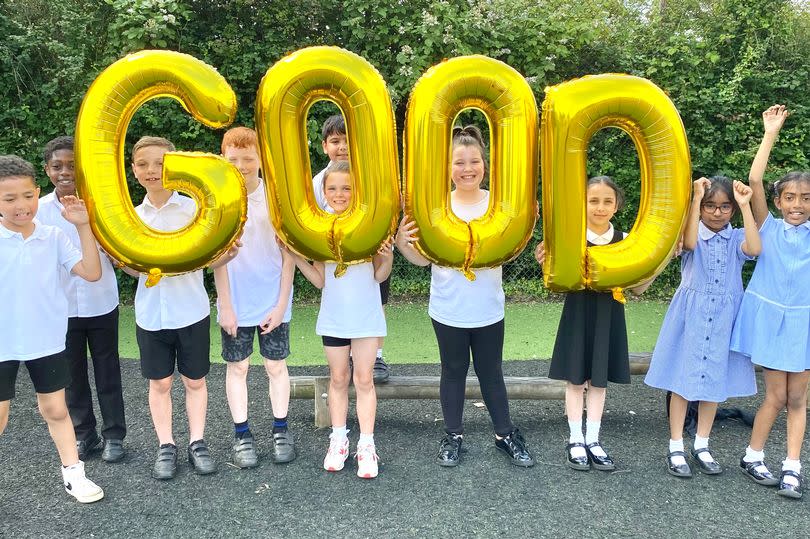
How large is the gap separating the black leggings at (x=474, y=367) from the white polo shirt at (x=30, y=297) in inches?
78.4

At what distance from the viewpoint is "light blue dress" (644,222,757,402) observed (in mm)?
3250

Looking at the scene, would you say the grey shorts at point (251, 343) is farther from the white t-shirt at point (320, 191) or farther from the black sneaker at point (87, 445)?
the black sneaker at point (87, 445)

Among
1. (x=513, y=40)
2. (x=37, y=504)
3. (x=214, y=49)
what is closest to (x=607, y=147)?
(x=513, y=40)

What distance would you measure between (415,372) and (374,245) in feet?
9.14

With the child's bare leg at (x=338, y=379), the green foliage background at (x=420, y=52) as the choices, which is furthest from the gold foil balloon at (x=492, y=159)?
the green foliage background at (x=420, y=52)

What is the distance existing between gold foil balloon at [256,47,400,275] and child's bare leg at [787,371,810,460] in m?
2.33

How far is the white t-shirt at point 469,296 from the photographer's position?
3232 mm

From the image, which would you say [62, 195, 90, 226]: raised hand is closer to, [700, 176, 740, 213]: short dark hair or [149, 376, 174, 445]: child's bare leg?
[149, 376, 174, 445]: child's bare leg

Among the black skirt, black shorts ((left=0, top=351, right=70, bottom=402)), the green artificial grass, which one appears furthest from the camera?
the green artificial grass

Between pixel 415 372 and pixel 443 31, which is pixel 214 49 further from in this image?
pixel 415 372

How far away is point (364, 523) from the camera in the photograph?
2.86 meters

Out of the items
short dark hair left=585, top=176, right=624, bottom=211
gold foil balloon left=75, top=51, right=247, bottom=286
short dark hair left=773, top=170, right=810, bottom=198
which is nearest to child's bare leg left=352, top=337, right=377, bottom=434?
gold foil balloon left=75, top=51, right=247, bottom=286

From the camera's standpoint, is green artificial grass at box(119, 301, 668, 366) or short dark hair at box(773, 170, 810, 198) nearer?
short dark hair at box(773, 170, 810, 198)

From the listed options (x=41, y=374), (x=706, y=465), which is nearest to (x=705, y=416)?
(x=706, y=465)
